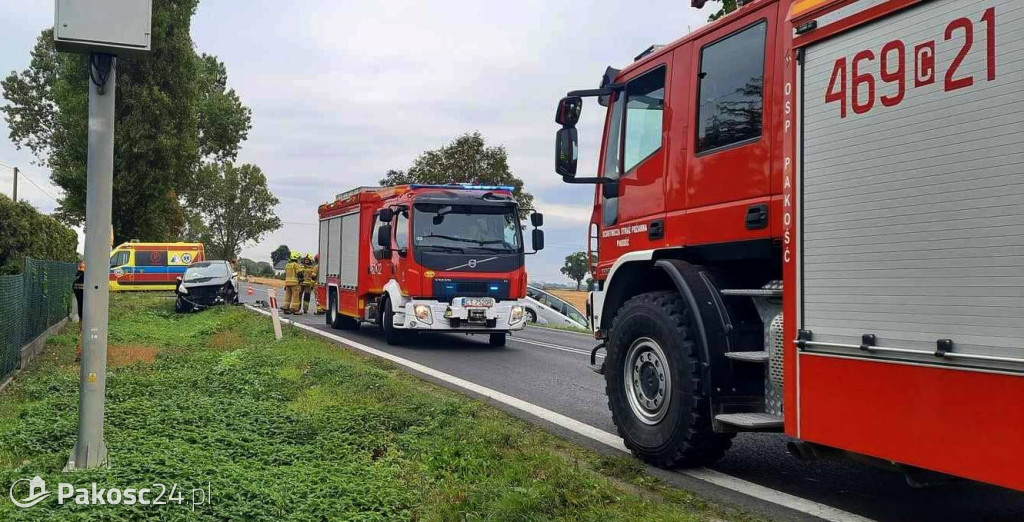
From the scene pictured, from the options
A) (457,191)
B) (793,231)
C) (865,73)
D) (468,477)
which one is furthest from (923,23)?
(457,191)

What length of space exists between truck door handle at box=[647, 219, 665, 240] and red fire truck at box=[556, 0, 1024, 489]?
14 millimetres

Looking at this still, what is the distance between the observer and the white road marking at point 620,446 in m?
4.54

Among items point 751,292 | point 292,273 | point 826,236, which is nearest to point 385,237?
point 751,292

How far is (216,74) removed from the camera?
43.3m

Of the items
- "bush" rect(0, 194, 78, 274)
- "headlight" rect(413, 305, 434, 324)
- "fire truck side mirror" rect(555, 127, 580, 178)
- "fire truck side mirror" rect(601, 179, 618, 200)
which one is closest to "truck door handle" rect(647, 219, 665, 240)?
"fire truck side mirror" rect(601, 179, 618, 200)

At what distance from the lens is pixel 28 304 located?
1105 cm

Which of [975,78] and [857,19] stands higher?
[857,19]

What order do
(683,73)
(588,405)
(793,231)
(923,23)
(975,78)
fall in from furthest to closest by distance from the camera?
(588,405) → (683,73) → (793,231) → (923,23) → (975,78)

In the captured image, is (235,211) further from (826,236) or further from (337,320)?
(826,236)

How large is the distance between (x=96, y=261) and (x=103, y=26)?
1378mm

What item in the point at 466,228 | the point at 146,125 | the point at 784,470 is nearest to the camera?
the point at 784,470

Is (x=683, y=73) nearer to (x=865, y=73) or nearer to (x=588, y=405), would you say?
(x=865, y=73)

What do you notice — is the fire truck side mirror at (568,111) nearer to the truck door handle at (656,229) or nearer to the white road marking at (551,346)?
the truck door handle at (656,229)

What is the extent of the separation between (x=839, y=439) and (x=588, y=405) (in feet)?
14.2
